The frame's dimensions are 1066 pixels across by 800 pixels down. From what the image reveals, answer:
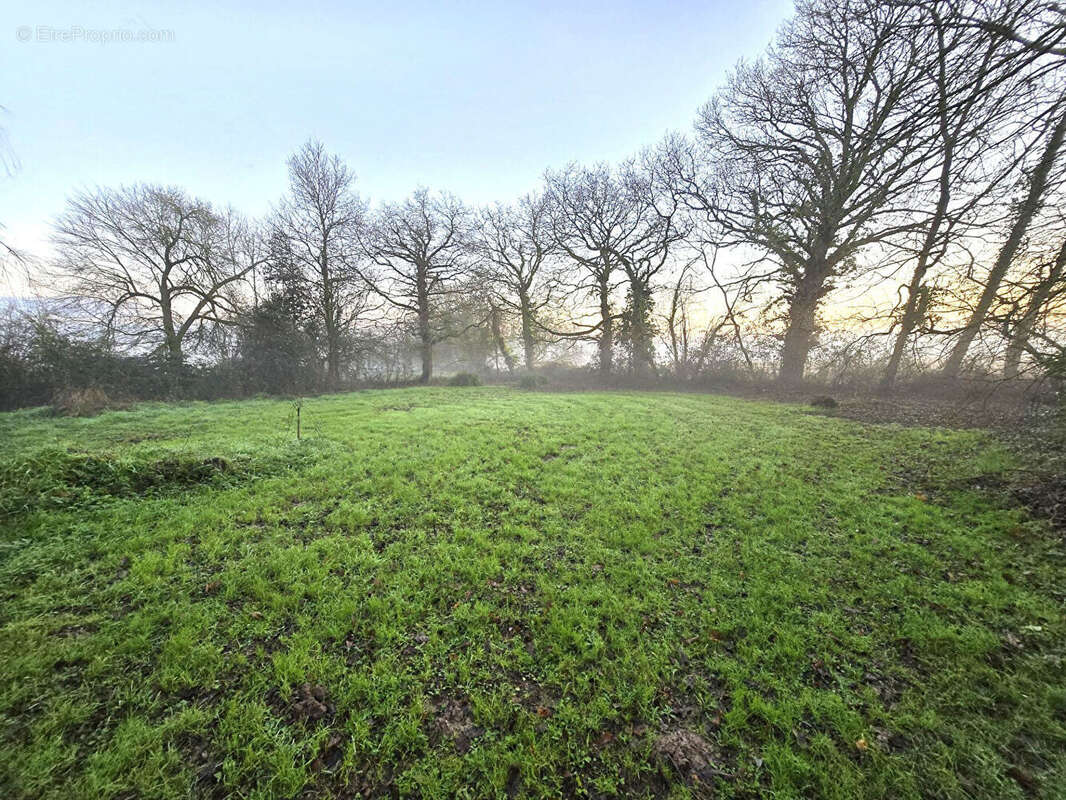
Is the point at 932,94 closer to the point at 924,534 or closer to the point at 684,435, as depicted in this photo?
the point at 924,534

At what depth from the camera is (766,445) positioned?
791 centimetres

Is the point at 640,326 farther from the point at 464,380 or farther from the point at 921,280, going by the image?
the point at 921,280

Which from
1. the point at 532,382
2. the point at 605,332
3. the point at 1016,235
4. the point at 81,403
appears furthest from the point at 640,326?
the point at 81,403

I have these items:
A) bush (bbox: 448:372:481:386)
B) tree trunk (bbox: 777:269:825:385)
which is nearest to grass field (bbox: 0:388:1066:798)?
tree trunk (bbox: 777:269:825:385)

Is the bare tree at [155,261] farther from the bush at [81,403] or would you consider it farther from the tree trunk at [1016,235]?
the tree trunk at [1016,235]

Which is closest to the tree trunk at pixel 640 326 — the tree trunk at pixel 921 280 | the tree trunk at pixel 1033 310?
the tree trunk at pixel 921 280

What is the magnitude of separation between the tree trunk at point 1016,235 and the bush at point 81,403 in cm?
1949

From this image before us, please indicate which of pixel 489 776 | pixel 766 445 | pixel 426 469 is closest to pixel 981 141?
pixel 766 445

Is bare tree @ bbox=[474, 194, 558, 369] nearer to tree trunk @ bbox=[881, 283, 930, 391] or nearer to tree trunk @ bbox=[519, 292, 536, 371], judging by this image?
tree trunk @ bbox=[519, 292, 536, 371]

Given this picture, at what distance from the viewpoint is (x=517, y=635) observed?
116 inches

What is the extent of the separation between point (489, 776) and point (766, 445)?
815 cm

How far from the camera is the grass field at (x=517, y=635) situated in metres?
2.01

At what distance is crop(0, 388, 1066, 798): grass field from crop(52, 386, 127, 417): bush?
7.97m

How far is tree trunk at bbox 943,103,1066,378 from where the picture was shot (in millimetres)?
4152
